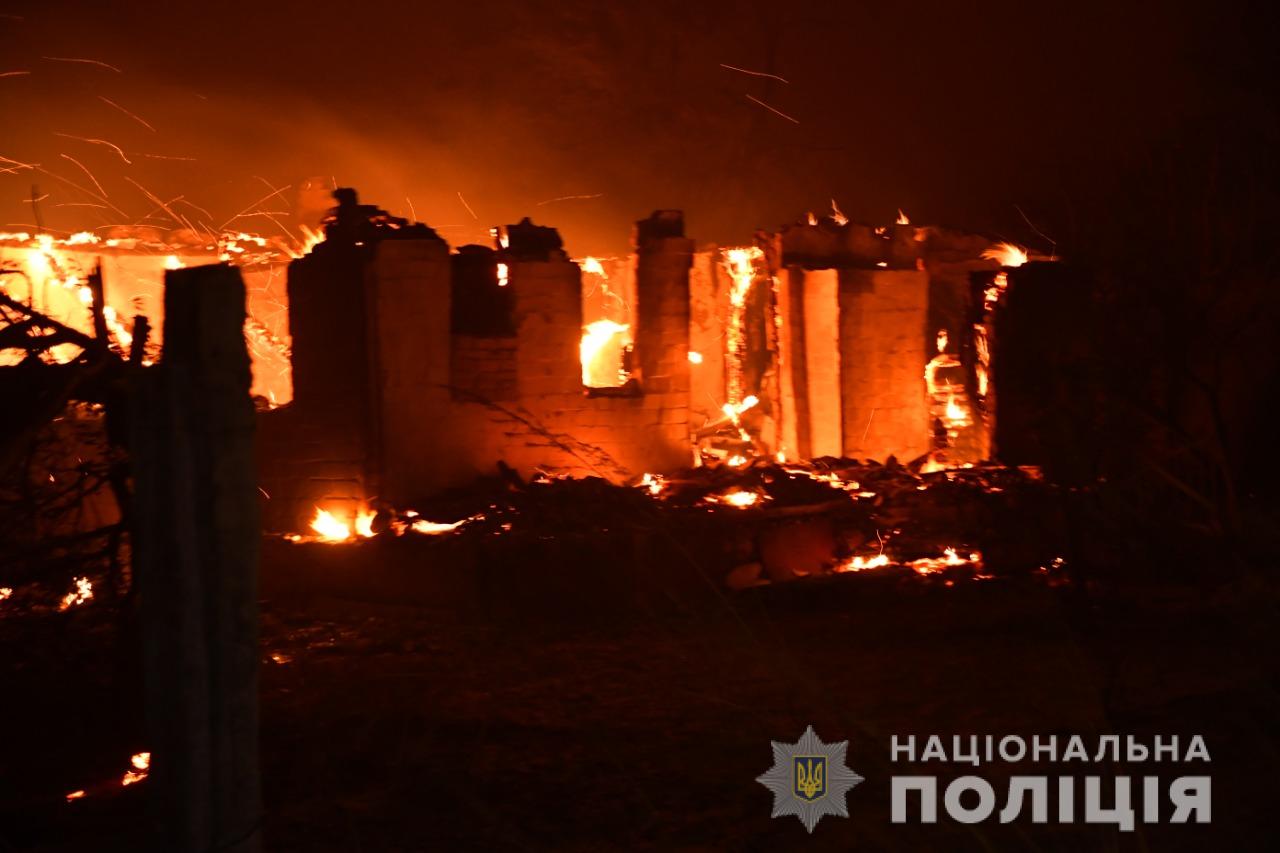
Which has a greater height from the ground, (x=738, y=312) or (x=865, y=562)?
(x=738, y=312)

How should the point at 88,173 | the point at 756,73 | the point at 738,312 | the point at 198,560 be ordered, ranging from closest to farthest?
the point at 198,560
the point at 88,173
the point at 738,312
the point at 756,73

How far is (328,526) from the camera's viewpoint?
11.5 meters

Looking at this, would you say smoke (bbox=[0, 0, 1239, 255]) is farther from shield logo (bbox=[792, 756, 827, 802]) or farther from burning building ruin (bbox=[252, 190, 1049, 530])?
shield logo (bbox=[792, 756, 827, 802])

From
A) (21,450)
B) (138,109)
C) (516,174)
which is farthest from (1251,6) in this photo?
(21,450)

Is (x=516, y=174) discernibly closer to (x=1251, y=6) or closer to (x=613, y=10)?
(x=613, y=10)

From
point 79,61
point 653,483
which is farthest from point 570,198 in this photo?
point 653,483

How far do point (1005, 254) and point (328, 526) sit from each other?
11.5m

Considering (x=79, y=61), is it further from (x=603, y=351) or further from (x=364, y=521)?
(x=364, y=521)

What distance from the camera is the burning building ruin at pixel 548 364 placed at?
11.4 metres

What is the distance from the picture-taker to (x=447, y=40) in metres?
22.0

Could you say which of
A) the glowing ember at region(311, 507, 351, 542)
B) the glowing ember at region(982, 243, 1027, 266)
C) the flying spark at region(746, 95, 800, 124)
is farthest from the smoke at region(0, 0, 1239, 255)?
the glowing ember at region(311, 507, 351, 542)

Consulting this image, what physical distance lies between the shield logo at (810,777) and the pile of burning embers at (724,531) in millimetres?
4037
